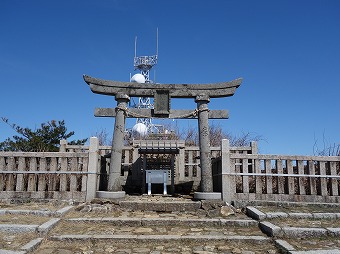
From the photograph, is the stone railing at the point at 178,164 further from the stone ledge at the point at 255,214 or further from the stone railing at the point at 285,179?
the stone ledge at the point at 255,214

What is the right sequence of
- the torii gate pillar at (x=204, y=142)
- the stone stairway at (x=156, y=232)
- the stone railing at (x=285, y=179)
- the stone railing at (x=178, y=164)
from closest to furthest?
the stone stairway at (x=156, y=232) < the stone railing at (x=285, y=179) < the torii gate pillar at (x=204, y=142) < the stone railing at (x=178, y=164)

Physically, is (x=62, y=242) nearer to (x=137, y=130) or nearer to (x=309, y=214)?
(x=309, y=214)

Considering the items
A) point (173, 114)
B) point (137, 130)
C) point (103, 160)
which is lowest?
point (103, 160)

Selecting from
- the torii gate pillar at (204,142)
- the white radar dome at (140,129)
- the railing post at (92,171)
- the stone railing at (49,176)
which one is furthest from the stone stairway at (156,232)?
the white radar dome at (140,129)

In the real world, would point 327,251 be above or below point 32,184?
below

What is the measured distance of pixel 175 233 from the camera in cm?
536

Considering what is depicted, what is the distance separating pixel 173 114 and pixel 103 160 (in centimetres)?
299

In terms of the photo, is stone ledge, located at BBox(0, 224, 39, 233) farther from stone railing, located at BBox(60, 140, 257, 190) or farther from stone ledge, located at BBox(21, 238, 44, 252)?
stone railing, located at BBox(60, 140, 257, 190)

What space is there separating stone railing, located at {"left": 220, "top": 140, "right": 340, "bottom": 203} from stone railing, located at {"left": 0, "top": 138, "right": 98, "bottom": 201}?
158 inches

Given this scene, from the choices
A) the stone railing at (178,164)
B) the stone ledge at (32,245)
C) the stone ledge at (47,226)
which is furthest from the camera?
the stone railing at (178,164)

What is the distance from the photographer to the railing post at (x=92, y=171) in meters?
8.03

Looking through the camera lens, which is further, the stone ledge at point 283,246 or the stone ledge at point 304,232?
the stone ledge at point 304,232

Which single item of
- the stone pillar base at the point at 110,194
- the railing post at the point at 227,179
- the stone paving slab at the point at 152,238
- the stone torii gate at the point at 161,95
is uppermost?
the stone torii gate at the point at 161,95

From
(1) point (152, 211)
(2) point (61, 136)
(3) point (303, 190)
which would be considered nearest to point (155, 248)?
(1) point (152, 211)
